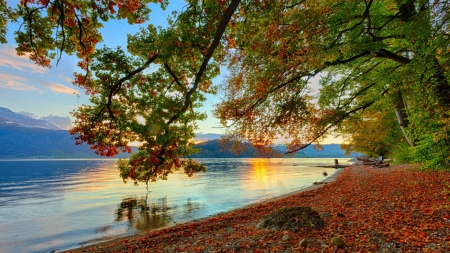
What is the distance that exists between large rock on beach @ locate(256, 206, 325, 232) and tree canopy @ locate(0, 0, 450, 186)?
15.0 feet

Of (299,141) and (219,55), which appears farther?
(299,141)

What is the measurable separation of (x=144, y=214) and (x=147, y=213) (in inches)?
14.6

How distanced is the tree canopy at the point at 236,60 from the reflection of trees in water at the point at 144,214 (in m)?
5.58

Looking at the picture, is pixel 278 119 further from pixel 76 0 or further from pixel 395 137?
pixel 395 137

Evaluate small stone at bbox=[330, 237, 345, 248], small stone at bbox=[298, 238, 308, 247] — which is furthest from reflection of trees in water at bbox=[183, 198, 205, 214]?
small stone at bbox=[330, 237, 345, 248]

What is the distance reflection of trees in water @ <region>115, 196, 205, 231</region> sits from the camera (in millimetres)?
16227

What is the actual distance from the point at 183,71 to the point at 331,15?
285 inches

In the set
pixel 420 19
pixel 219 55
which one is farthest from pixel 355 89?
pixel 219 55

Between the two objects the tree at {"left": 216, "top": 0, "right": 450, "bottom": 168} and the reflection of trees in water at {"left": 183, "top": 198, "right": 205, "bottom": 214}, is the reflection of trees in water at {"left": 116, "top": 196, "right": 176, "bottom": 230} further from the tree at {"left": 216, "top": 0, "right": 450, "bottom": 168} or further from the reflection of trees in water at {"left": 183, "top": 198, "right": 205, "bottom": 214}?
the tree at {"left": 216, "top": 0, "right": 450, "bottom": 168}

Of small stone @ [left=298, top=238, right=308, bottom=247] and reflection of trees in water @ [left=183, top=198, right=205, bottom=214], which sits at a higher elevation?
small stone @ [left=298, top=238, right=308, bottom=247]

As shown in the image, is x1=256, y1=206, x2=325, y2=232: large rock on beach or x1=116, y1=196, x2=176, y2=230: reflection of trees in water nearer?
x1=256, y1=206, x2=325, y2=232: large rock on beach

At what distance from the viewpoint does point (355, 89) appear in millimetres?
18625

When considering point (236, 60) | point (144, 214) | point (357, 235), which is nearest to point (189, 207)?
point (144, 214)

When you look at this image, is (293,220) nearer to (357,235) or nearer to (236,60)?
(357,235)
